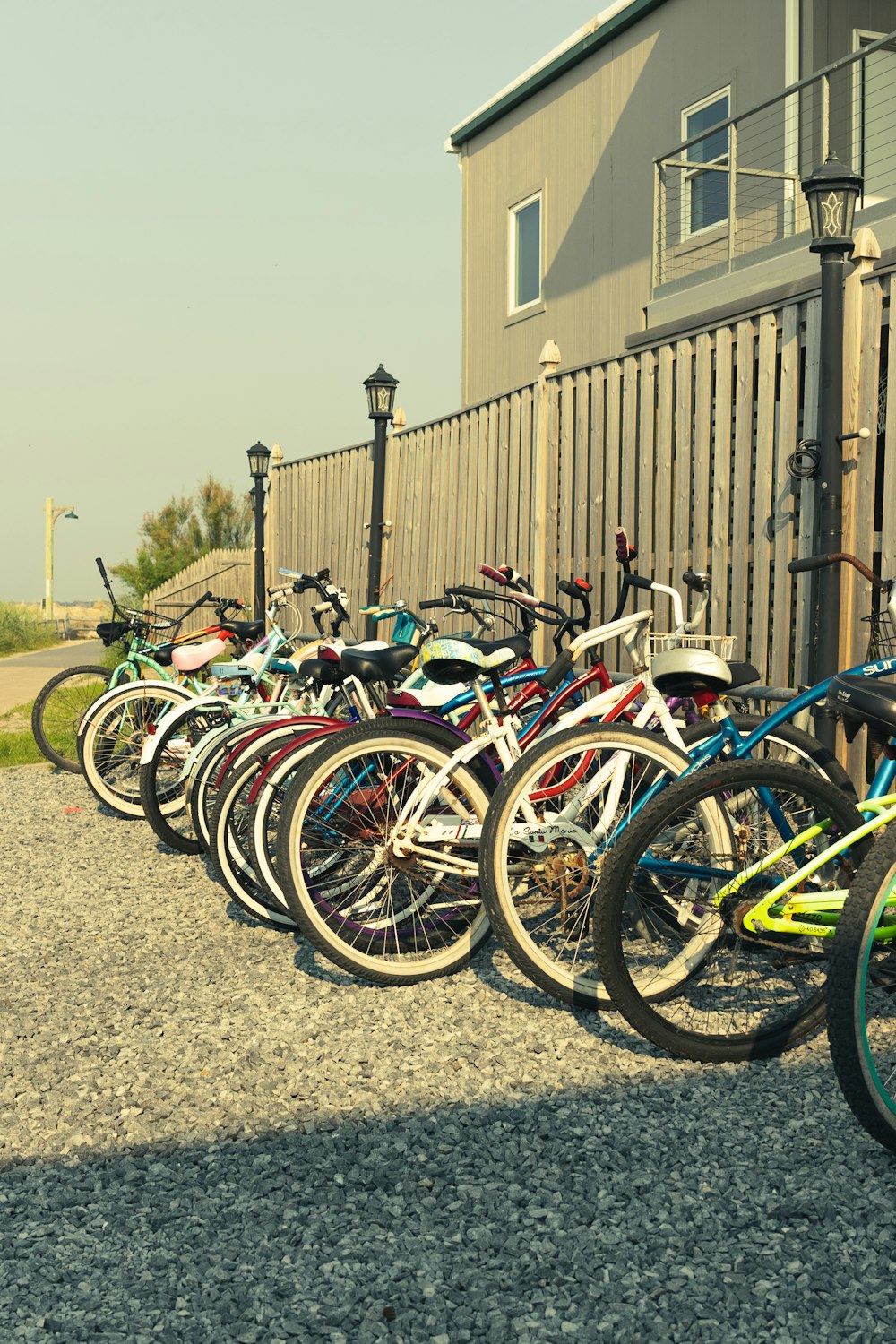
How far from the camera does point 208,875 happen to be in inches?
219

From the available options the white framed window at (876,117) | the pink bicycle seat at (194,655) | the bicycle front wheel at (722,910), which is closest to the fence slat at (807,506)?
the bicycle front wheel at (722,910)

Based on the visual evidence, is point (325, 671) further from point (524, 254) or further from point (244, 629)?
point (524, 254)

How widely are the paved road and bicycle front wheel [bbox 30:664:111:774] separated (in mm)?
4316

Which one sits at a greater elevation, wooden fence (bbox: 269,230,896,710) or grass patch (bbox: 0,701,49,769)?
wooden fence (bbox: 269,230,896,710)

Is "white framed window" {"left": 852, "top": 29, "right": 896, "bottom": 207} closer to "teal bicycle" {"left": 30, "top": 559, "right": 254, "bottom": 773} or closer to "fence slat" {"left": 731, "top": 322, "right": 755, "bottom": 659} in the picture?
"fence slat" {"left": 731, "top": 322, "right": 755, "bottom": 659}

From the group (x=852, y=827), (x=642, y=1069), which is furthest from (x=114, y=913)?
(x=852, y=827)

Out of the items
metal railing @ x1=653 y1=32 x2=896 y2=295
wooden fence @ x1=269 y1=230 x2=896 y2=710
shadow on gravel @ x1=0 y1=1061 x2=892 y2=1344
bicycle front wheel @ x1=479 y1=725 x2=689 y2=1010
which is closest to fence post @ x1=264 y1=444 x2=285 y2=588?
wooden fence @ x1=269 y1=230 x2=896 y2=710

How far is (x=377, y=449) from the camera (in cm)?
948

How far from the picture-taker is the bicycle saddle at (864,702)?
9.06 ft

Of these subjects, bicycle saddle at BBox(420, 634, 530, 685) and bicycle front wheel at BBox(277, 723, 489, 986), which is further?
bicycle saddle at BBox(420, 634, 530, 685)

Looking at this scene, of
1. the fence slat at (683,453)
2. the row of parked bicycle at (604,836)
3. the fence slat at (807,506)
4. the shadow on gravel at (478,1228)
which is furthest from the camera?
the fence slat at (683,453)

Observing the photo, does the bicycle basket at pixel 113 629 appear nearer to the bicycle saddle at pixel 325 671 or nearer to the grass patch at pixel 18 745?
the grass patch at pixel 18 745

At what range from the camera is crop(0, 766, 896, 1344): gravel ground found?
2.16 m

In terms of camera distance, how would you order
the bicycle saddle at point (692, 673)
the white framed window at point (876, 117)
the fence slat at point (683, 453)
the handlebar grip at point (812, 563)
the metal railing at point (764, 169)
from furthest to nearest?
the white framed window at point (876, 117), the metal railing at point (764, 169), the fence slat at point (683, 453), the handlebar grip at point (812, 563), the bicycle saddle at point (692, 673)
